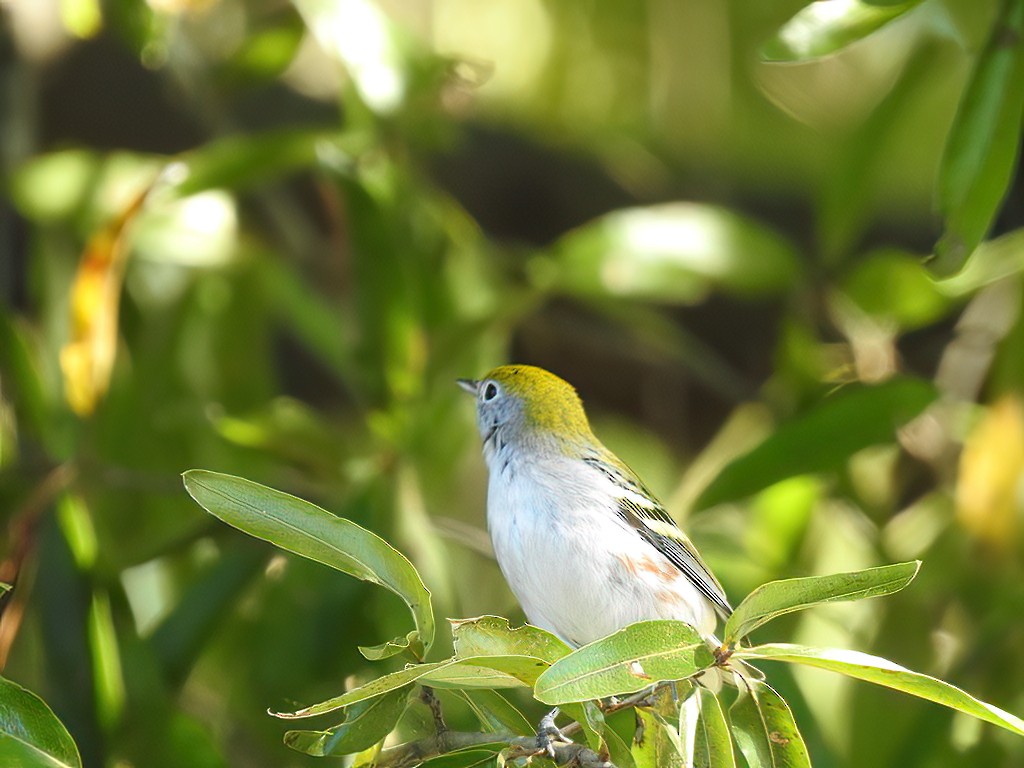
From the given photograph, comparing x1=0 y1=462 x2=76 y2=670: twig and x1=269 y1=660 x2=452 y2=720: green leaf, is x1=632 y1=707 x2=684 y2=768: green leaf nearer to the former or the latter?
x1=269 y1=660 x2=452 y2=720: green leaf

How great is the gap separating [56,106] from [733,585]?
7.41 ft

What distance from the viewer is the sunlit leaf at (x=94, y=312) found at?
234 centimetres

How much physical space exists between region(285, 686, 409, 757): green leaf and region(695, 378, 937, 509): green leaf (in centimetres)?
107

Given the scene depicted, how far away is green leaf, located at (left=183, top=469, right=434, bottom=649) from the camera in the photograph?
125 cm

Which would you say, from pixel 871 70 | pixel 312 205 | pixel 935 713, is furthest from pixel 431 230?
pixel 871 70

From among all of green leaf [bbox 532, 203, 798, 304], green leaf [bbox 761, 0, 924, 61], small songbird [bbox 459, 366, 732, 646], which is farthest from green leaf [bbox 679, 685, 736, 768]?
green leaf [bbox 532, 203, 798, 304]

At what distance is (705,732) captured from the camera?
1315mm

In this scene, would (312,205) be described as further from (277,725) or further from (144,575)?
(277,725)

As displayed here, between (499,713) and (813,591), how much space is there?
1.40 feet

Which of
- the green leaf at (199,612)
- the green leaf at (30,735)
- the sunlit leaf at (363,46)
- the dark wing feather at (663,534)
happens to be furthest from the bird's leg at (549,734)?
the sunlit leaf at (363,46)

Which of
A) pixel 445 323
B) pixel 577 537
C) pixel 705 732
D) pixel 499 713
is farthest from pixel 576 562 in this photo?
pixel 445 323

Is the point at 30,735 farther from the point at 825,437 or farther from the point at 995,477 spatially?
the point at 995,477

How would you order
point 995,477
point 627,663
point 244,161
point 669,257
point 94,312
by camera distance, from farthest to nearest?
1. point 669,257
2. point 995,477
3. point 244,161
4. point 94,312
5. point 627,663

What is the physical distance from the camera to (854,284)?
2.75 meters
